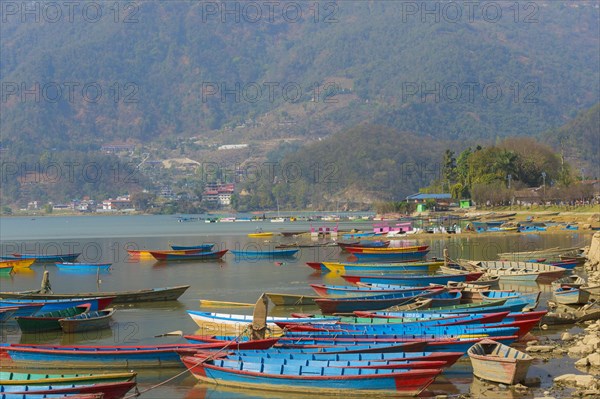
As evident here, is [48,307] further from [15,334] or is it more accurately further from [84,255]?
[84,255]

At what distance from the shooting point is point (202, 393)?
23.0 m

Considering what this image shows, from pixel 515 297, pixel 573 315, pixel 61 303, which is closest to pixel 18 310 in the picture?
pixel 61 303

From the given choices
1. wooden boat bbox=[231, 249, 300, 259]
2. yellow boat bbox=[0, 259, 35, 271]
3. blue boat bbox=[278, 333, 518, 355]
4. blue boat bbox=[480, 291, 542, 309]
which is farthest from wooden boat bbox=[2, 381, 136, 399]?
wooden boat bbox=[231, 249, 300, 259]

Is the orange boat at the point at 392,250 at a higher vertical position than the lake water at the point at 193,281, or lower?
higher

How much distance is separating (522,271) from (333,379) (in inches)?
932

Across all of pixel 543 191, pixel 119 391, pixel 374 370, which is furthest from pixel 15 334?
pixel 543 191

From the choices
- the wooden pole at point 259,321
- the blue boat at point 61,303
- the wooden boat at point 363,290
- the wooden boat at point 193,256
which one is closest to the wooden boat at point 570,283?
the wooden boat at point 363,290

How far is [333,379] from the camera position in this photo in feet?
69.3

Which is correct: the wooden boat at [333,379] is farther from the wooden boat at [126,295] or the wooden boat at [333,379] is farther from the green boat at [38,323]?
the wooden boat at [126,295]

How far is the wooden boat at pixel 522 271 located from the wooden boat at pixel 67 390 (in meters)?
26.2

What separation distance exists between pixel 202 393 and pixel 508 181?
11034 centimetres

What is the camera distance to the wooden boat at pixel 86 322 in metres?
30.3

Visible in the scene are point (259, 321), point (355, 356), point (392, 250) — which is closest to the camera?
point (355, 356)

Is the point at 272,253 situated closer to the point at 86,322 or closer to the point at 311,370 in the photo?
the point at 86,322
